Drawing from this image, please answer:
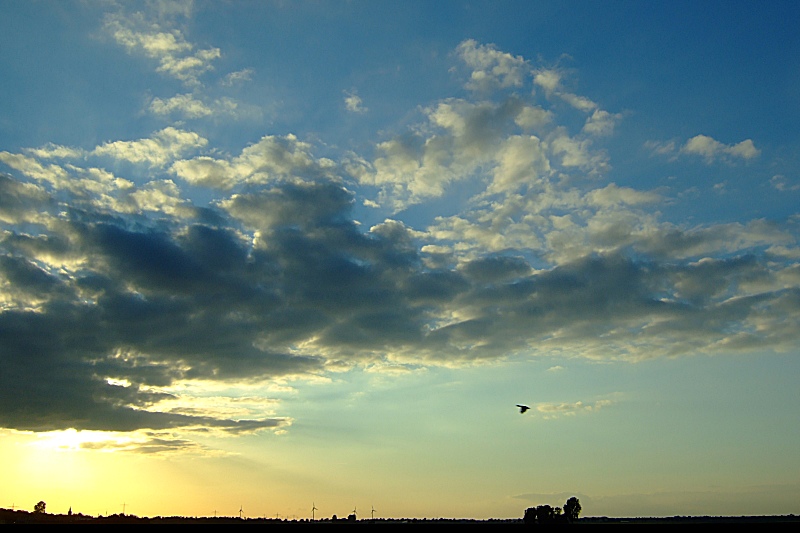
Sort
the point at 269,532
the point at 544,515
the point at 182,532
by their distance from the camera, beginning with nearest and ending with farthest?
the point at 182,532 → the point at 269,532 → the point at 544,515

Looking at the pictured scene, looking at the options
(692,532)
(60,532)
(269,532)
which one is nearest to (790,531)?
(692,532)

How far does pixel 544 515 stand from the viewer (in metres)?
148

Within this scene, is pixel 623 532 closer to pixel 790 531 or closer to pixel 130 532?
pixel 790 531

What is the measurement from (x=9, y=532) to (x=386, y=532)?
188 ft

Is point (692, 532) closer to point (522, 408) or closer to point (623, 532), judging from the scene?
point (623, 532)

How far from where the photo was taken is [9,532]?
102062mm

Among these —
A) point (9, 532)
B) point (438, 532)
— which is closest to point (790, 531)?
point (438, 532)

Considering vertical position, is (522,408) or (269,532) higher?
(522,408)

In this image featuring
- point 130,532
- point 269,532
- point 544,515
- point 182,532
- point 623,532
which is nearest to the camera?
point 130,532

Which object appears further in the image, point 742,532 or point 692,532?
point 692,532

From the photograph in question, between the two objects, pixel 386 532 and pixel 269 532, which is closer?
pixel 386 532

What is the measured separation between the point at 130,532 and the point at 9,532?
946 inches

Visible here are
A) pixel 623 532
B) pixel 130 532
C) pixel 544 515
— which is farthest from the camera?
pixel 544 515

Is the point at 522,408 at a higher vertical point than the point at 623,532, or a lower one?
higher
